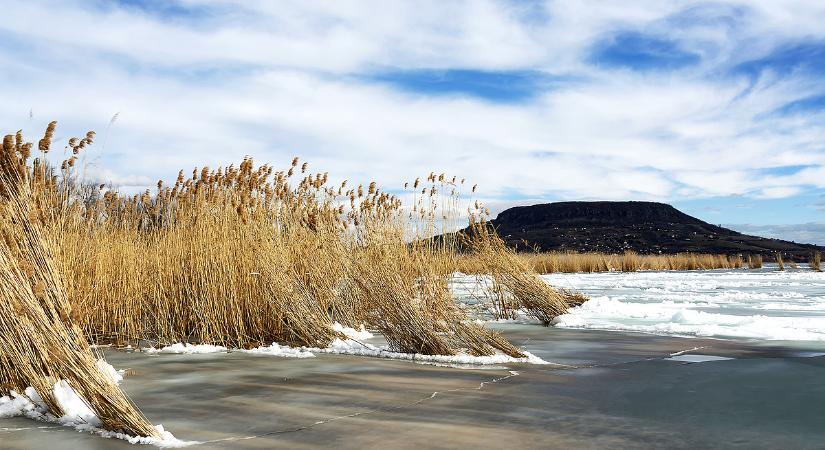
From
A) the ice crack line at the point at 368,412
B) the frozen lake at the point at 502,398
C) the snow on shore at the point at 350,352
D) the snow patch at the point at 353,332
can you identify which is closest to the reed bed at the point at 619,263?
the snow patch at the point at 353,332

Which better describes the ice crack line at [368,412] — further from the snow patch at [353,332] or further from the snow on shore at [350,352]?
the snow patch at [353,332]

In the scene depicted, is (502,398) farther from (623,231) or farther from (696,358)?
(623,231)

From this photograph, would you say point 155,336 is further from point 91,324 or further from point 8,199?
point 8,199

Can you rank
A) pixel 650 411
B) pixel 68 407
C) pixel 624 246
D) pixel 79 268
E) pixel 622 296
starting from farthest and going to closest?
pixel 624 246 → pixel 622 296 → pixel 79 268 → pixel 650 411 → pixel 68 407

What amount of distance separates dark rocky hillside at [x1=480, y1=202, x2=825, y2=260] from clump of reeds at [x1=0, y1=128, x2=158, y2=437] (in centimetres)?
3997

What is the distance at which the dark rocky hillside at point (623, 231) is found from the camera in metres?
53.8

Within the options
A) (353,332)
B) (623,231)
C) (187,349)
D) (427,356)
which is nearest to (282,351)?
(187,349)

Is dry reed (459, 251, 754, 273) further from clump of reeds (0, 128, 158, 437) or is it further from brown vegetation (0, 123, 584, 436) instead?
clump of reeds (0, 128, 158, 437)

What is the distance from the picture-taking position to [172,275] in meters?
5.92

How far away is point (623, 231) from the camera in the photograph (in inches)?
2520

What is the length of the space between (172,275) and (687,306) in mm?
7239

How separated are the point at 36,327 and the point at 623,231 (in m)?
64.8

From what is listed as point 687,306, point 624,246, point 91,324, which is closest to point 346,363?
point 91,324

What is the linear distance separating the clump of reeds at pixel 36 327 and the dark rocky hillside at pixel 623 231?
3997 centimetres
